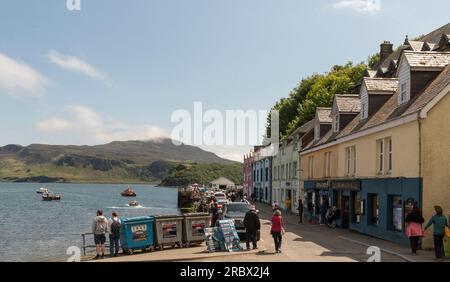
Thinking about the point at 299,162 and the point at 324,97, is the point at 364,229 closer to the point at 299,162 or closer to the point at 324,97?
the point at 299,162

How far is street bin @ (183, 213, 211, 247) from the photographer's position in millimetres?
23750

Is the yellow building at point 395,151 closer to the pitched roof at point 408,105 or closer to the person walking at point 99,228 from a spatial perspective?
the pitched roof at point 408,105

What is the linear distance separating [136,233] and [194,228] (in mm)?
2675

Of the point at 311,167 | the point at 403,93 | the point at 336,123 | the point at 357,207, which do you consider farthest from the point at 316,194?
the point at 403,93

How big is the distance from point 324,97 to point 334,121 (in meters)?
23.9

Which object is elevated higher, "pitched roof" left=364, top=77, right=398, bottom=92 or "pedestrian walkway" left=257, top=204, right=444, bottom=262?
→ "pitched roof" left=364, top=77, right=398, bottom=92

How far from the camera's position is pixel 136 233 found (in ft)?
74.1

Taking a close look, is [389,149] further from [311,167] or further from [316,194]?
[311,167]

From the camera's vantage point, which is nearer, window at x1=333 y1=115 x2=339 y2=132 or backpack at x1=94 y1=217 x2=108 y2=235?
backpack at x1=94 y1=217 x2=108 y2=235

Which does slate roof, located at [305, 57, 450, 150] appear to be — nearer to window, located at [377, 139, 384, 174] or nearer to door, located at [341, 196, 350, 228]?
window, located at [377, 139, 384, 174]

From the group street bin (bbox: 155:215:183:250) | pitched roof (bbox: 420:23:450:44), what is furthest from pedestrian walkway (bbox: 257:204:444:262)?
pitched roof (bbox: 420:23:450:44)

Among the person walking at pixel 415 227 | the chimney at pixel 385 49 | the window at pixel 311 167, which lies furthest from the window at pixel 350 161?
the chimney at pixel 385 49

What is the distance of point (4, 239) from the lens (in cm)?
4606
